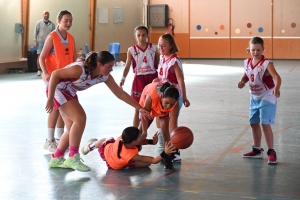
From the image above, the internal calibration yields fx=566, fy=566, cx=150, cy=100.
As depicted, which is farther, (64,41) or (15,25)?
(15,25)

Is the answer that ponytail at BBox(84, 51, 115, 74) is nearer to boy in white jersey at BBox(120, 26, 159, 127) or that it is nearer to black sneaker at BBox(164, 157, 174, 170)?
black sneaker at BBox(164, 157, 174, 170)

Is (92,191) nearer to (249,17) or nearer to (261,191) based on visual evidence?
(261,191)

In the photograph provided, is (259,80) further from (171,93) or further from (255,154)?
(171,93)

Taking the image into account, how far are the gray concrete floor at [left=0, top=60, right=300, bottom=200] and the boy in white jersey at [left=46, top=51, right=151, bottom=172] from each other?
154 millimetres

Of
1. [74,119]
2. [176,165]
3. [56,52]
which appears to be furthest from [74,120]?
[56,52]

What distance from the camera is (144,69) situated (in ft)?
22.2

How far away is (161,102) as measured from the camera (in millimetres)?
5688

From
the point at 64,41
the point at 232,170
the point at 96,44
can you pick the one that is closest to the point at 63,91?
the point at 64,41

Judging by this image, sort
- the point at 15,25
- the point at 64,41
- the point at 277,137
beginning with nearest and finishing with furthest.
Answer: the point at 64,41 < the point at 277,137 < the point at 15,25

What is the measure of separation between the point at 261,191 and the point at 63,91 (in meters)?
2.15

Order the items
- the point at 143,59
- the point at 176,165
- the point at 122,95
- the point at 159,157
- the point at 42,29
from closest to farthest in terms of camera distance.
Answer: the point at 159,157
the point at 122,95
the point at 176,165
the point at 143,59
the point at 42,29

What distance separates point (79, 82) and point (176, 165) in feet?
4.23

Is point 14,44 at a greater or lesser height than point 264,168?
greater

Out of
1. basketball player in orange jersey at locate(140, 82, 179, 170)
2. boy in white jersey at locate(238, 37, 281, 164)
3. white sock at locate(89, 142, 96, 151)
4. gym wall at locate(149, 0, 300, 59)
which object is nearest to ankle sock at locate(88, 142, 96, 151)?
white sock at locate(89, 142, 96, 151)
